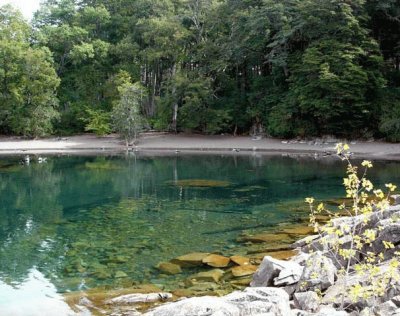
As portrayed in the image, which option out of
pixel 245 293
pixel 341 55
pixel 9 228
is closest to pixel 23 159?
pixel 9 228

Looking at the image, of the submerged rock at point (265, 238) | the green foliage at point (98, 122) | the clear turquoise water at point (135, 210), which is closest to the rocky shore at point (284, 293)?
the clear turquoise water at point (135, 210)

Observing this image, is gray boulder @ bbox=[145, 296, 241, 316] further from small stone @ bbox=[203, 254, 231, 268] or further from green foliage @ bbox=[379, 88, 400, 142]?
green foliage @ bbox=[379, 88, 400, 142]

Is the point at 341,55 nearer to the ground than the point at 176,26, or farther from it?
nearer to the ground

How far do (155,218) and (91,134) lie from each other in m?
32.1

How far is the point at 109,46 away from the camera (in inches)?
1870

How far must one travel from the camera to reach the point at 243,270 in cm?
980

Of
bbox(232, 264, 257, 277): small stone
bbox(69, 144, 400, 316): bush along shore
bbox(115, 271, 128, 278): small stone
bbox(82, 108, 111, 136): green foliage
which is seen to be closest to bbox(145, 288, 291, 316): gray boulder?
bbox(69, 144, 400, 316): bush along shore

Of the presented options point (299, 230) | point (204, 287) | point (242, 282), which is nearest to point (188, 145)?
point (299, 230)

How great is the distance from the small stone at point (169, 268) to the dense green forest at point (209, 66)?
23851 mm

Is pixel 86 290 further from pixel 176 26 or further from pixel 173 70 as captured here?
pixel 173 70

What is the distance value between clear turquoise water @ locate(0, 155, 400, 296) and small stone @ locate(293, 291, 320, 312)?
3.38 metres

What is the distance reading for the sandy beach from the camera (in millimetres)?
32312

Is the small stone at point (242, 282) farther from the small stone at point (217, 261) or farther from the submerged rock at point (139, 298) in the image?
the submerged rock at point (139, 298)

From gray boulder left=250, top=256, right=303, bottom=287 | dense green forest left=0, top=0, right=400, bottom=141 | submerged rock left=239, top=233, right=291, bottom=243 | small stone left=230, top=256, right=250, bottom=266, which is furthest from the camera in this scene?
dense green forest left=0, top=0, right=400, bottom=141
